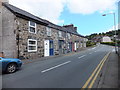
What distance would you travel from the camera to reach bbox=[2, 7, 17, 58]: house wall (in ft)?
35.2

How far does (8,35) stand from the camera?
11.1m

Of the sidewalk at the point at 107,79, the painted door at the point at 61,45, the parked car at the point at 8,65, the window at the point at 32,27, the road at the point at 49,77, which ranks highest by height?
the window at the point at 32,27

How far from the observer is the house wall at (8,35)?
10730 mm

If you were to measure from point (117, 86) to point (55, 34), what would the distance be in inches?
644

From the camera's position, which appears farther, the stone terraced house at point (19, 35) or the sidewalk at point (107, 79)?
the stone terraced house at point (19, 35)

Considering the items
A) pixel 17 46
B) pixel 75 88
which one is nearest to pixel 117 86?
pixel 75 88

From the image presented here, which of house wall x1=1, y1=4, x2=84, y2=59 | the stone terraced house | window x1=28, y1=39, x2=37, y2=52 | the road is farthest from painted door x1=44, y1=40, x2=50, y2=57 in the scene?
the road

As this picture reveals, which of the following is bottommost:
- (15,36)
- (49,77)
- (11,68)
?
(49,77)

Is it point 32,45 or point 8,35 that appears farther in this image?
point 32,45

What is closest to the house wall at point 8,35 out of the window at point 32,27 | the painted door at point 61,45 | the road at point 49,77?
the window at point 32,27

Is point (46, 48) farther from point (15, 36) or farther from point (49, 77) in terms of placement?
point (49, 77)

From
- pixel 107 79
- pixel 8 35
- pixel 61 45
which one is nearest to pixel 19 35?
pixel 8 35

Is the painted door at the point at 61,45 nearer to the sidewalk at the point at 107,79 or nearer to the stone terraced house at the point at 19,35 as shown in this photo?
the stone terraced house at the point at 19,35

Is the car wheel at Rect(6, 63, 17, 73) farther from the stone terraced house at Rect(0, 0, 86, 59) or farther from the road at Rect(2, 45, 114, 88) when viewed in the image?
the stone terraced house at Rect(0, 0, 86, 59)
